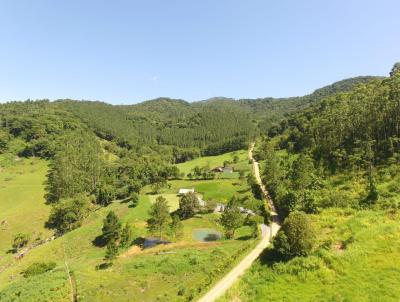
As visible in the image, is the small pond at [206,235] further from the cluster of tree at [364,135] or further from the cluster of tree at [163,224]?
the cluster of tree at [364,135]

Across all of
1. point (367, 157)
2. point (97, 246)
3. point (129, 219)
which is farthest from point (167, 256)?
point (367, 157)

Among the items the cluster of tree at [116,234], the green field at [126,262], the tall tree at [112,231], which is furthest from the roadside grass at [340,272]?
the tall tree at [112,231]

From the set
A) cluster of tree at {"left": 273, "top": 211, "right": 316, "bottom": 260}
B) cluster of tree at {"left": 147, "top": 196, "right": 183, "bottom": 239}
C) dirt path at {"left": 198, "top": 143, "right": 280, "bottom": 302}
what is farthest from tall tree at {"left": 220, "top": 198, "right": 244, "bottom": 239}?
cluster of tree at {"left": 273, "top": 211, "right": 316, "bottom": 260}

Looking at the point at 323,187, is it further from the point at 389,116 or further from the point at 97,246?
the point at 97,246

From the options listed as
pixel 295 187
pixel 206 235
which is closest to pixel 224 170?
pixel 295 187

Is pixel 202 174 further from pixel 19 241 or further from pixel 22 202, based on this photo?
pixel 19 241

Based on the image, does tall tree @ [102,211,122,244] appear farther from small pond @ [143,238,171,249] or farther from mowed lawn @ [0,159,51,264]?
mowed lawn @ [0,159,51,264]

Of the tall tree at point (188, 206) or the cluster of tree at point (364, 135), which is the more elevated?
the cluster of tree at point (364, 135)
